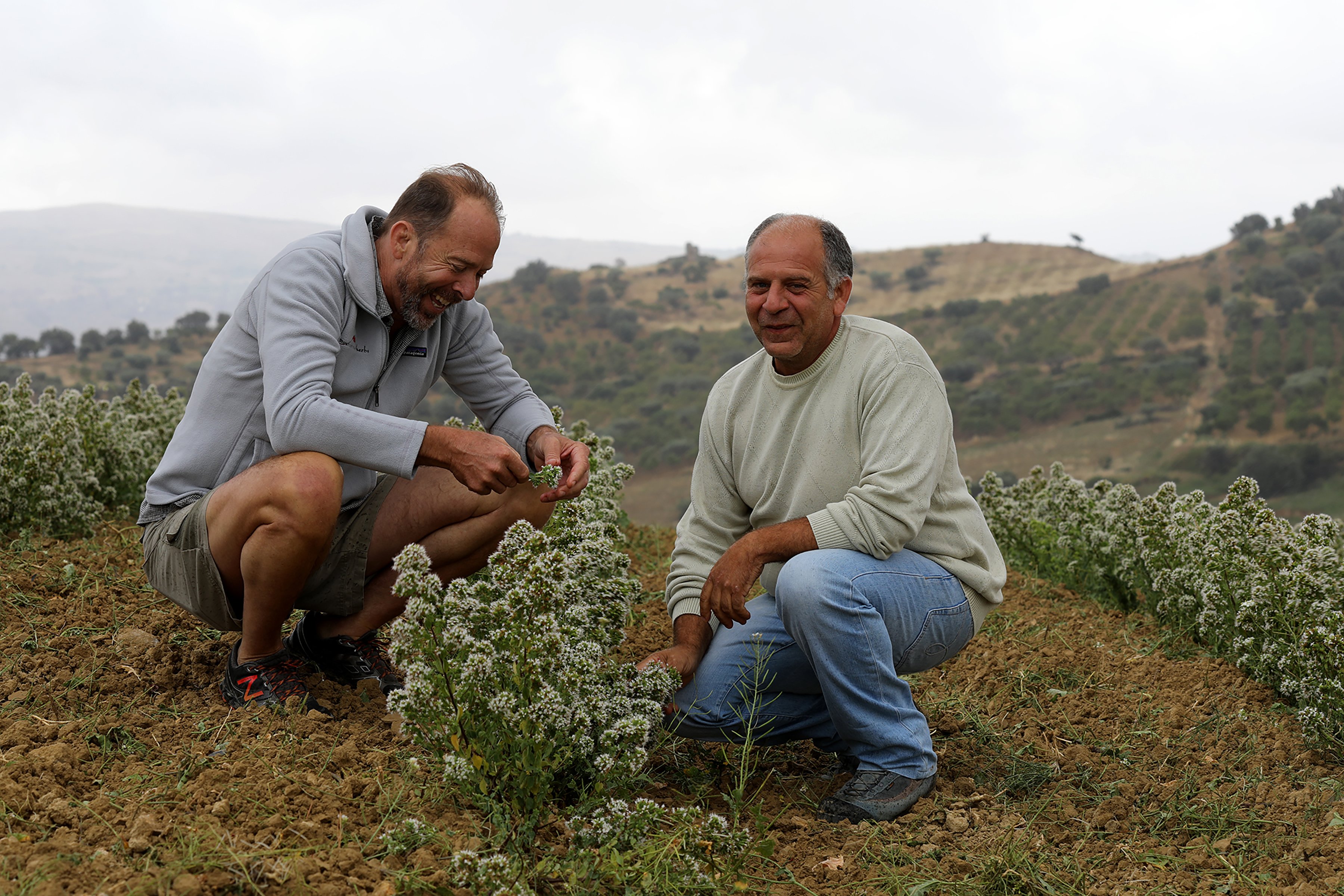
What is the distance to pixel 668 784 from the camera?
9.87ft

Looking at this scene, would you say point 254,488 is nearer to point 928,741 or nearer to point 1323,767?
point 928,741

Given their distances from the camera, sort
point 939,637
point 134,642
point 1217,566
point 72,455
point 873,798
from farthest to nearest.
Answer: point 72,455 → point 1217,566 → point 134,642 → point 939,637 → point 873,798

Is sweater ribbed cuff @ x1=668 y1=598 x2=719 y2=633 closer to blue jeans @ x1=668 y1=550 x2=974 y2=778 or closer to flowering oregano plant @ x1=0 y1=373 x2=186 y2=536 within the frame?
blue jeans @ x1=668 y1=550 x2=974 y2=778

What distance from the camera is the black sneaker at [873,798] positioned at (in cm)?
279

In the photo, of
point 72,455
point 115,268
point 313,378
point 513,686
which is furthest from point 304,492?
point 115,268

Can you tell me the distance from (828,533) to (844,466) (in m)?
0.26

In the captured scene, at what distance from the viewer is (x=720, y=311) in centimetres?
5731

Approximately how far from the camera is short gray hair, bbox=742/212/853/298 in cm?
307

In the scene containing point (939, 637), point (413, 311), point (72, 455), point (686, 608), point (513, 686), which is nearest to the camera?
point (513, 686)

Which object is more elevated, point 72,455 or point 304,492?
point 304,492

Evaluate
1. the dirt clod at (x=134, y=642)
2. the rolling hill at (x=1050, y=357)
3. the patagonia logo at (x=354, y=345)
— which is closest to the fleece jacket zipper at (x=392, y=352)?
the patagonia logo at (x=354, y=345)

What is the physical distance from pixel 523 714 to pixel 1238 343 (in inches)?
1822

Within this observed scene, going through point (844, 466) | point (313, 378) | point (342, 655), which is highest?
point (313, 378)

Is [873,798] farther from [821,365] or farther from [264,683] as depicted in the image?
[264,683]
